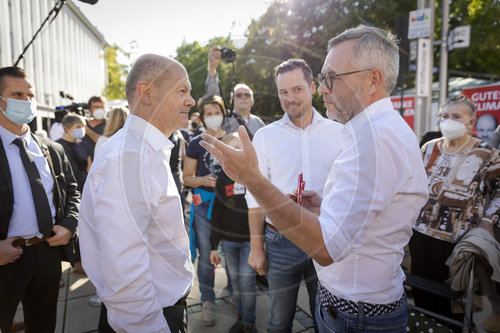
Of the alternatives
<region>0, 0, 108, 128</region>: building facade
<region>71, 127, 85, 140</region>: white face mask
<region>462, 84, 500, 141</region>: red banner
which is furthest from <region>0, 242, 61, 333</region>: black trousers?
<region>0, 0, 108, 128</region>: building facade

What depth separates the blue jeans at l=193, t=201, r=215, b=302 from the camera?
321 centimetres

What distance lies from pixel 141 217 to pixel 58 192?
4.52ft

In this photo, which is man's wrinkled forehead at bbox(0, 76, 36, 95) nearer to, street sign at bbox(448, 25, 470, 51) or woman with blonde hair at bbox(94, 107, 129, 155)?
woman with blonde hair at bbox(94, 107, 129, 155)

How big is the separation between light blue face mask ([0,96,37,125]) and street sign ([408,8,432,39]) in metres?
6.43

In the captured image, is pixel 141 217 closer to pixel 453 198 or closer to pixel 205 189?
pixel 205 189

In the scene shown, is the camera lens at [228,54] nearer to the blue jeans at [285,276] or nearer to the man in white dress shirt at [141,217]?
the man in white dress shirt at [141,217]

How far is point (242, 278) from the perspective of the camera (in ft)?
9.84

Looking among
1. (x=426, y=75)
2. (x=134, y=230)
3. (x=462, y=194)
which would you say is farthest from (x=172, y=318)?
(x=426, y=75)

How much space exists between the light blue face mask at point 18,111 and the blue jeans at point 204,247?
1.74 meters

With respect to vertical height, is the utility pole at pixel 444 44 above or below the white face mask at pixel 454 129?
above

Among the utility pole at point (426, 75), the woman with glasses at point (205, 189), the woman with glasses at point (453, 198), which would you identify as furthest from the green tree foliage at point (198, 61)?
the utility pole at point (426, 75)

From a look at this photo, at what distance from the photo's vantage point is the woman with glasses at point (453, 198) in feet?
8.88

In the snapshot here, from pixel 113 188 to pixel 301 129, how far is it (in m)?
1.45

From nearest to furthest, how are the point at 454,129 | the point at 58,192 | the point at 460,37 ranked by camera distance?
the point at 58,192
the point at 454,129
the point at 460,37
